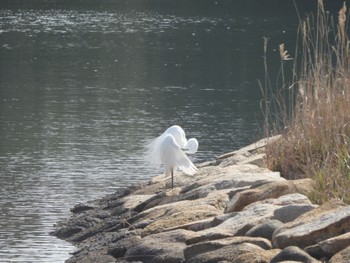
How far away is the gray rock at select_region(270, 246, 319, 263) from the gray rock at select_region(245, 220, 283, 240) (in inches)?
26.7

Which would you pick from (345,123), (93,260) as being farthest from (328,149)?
(93,260)

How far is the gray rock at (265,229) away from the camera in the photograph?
276 inches

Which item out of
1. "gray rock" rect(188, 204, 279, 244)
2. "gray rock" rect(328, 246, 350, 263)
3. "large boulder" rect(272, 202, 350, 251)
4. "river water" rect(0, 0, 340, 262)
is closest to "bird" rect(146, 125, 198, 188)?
"river water" rect(0, 0, 340, 262)

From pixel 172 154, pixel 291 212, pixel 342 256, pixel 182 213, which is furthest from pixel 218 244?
pixel 172 154

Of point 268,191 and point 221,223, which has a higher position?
point 268,191

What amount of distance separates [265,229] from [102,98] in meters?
14.7

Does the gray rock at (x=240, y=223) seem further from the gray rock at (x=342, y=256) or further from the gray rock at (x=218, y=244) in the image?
the gray rock at (x=342, y=256)

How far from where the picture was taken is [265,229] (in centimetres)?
707

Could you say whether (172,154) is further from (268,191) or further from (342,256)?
(342,256)

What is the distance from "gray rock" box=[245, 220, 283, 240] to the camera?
701 cm

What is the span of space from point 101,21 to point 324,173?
3562 cm

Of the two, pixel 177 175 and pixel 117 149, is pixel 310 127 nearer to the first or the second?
pixel 177 175

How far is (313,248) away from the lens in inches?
252

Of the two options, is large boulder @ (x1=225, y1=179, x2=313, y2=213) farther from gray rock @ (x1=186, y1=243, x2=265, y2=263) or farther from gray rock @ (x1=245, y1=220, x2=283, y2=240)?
gray rock @ (x1=186, y1=243, x2=265, y2=263)
